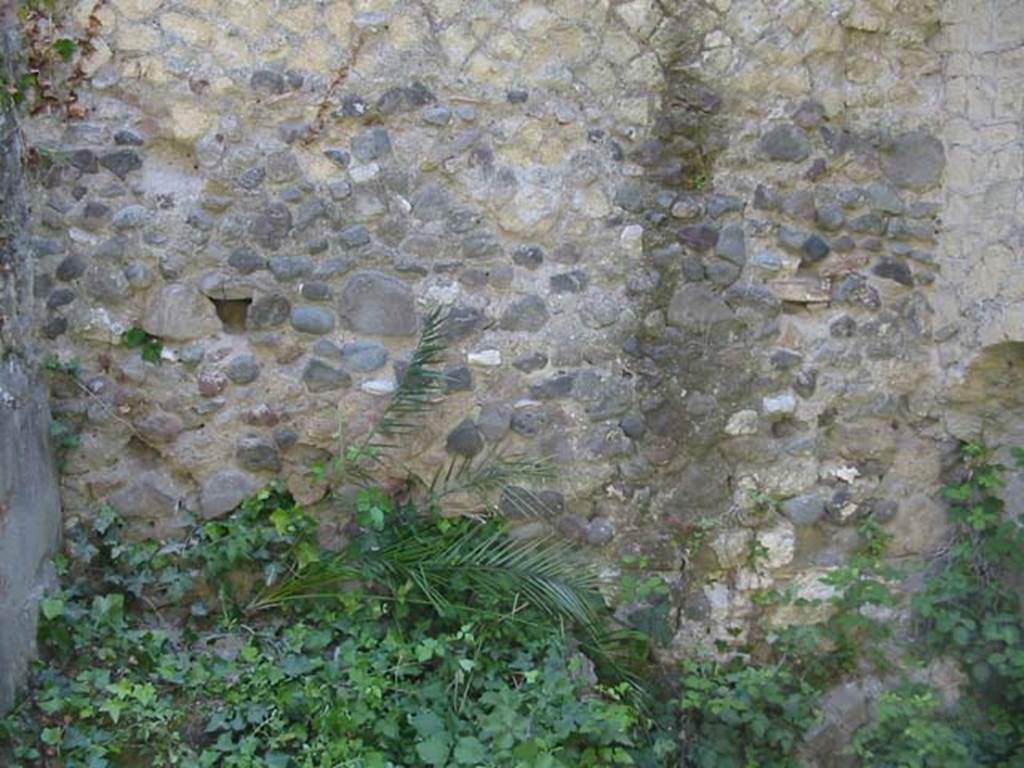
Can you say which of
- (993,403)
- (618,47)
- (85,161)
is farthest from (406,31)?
(993,403)

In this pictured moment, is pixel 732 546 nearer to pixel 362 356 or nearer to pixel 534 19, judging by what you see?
pixel 362 356

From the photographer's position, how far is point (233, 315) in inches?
165

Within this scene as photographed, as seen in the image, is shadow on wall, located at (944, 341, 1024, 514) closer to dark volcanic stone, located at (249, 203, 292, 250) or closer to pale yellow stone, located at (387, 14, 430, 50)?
pale yellow stone, located at (387, 14, 430, 50)

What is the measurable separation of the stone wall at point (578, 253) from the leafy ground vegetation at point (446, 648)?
0.40 feet

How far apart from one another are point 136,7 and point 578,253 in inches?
65.0

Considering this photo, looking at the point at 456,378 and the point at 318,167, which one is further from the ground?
the point at 318,167

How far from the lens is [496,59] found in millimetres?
4188

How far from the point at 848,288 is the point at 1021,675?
1.40 meters

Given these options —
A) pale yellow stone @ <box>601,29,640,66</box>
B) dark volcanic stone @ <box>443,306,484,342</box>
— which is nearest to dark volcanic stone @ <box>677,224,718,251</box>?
pale yellow stone @ <box>601,29,640,66</box>

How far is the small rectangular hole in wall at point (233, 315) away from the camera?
4180 mm

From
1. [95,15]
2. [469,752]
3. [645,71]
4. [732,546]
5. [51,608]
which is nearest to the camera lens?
[469,752]

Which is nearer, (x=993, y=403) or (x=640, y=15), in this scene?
(x=640, y=15)

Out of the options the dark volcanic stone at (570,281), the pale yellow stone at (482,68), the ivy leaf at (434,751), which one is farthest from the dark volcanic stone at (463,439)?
the pale yellow stone at (482,68)

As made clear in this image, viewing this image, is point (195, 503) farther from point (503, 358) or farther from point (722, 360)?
point (722, 360)
